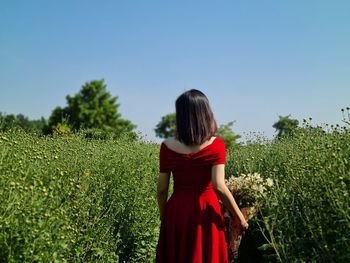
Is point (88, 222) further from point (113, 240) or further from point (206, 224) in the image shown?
point (206, 224)

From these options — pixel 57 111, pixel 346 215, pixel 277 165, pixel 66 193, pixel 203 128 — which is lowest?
pixel 346 215

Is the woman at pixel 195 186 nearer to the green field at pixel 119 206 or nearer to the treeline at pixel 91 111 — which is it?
the green field at pixel 119 206

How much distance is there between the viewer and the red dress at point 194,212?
3.95 m

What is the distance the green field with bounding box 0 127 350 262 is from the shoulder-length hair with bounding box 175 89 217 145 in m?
0.90

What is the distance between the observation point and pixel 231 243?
16.3ft

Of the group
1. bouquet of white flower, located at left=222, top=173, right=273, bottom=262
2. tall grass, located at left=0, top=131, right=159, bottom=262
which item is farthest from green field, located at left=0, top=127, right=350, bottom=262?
bouquet of white flower, located at left=222, top=173, right=273, bottom=262

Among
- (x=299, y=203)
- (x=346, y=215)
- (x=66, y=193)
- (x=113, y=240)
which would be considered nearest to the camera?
(x=346, y=215)

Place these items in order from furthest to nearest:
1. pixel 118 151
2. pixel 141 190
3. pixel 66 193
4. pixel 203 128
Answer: pixel 118 151 < pixel 141 190 < pixel 66 193 < pixel 203 128

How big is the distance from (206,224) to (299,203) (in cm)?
115

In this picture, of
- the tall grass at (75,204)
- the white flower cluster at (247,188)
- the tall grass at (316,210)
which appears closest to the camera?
the tall grass at (75,204)

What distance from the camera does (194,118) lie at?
3.89 metres

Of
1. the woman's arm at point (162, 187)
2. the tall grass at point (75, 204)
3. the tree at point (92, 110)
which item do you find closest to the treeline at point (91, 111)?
the tree at point (92, 110)

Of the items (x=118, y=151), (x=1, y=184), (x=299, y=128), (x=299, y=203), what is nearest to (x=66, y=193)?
(x=1, y=184)

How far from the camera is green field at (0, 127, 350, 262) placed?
142 inches
